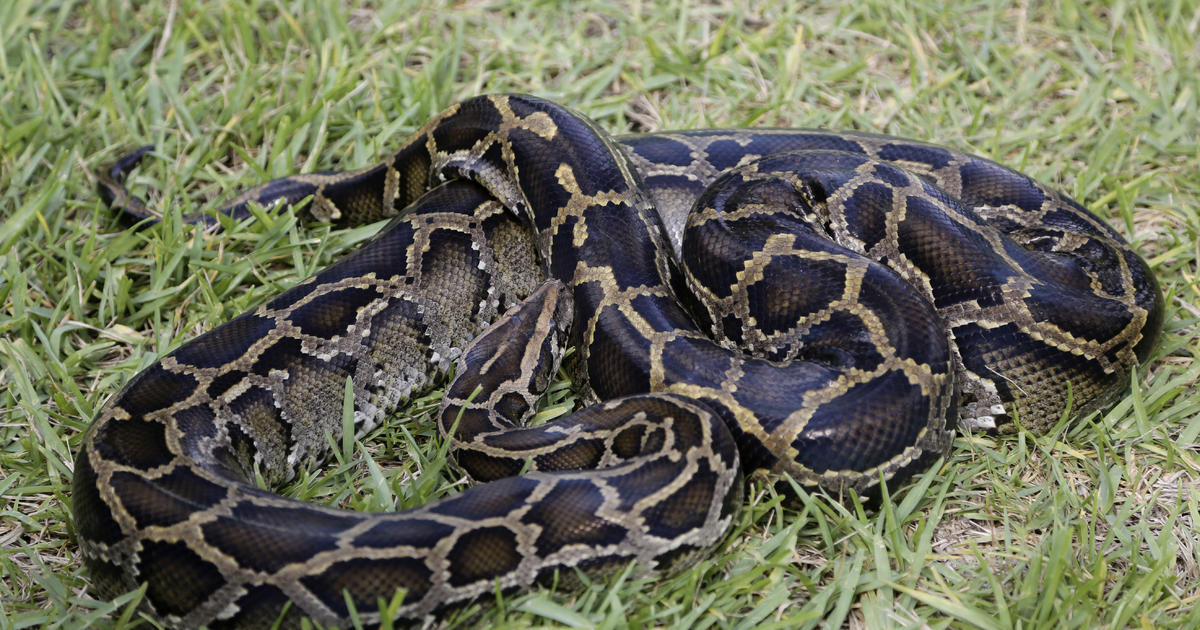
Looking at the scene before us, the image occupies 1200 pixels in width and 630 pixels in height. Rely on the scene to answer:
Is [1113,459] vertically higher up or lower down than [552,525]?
lower down

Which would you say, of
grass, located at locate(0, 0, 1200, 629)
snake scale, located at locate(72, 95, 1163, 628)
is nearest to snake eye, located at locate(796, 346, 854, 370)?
snake scale, located at locate(72, 95, 1163, 628)

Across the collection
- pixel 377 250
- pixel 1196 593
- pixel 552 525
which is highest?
pixel 377 250

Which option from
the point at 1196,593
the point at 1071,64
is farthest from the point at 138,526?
the point at 1071,64

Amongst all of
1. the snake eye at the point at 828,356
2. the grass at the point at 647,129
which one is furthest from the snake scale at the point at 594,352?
the grass at the point at 647,129

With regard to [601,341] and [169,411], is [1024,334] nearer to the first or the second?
[601,341]

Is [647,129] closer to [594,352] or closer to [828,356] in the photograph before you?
[594,352]

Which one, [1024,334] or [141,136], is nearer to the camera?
[1024,334]

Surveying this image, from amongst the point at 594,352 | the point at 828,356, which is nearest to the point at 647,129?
the point at 594,352
